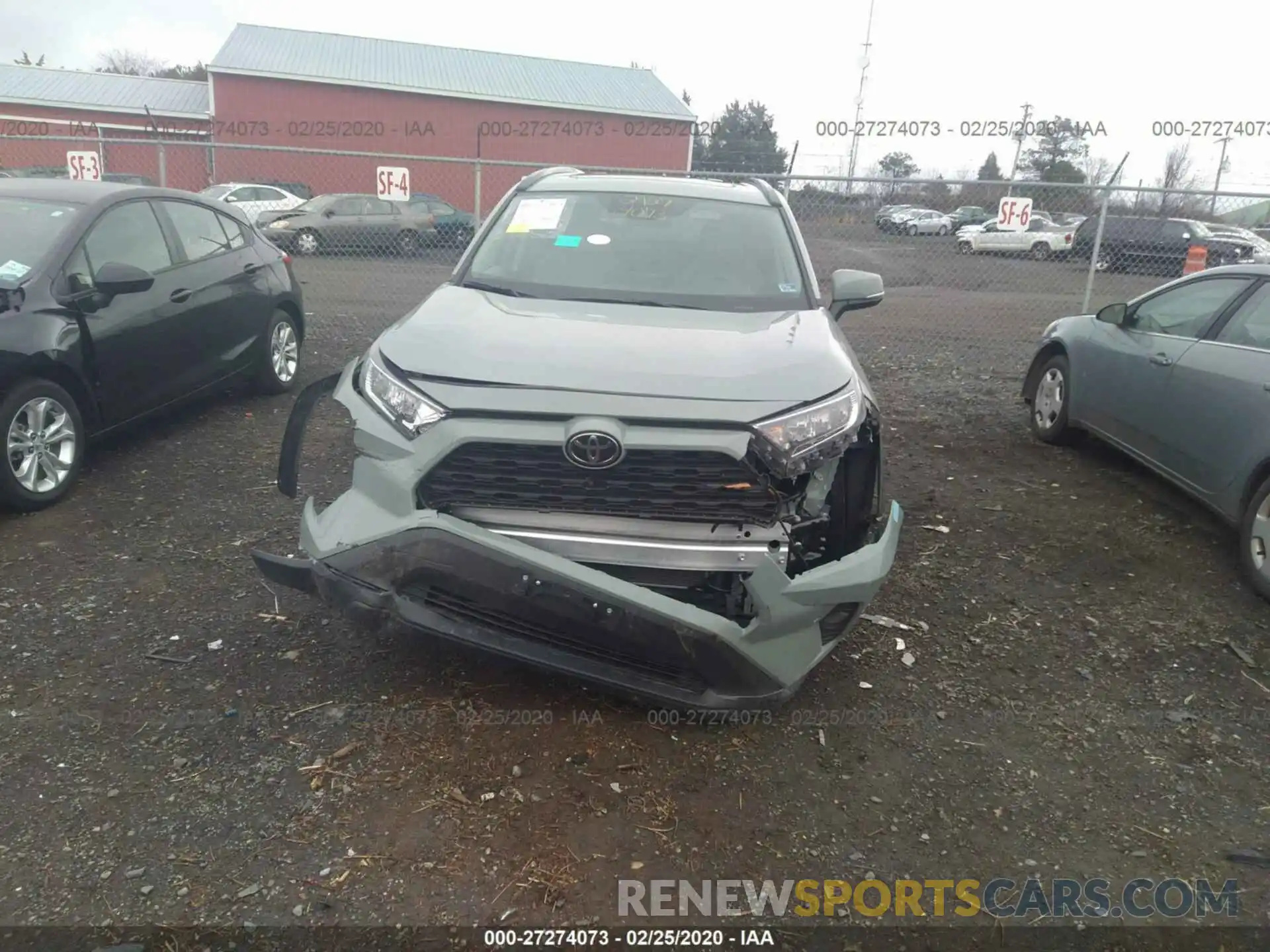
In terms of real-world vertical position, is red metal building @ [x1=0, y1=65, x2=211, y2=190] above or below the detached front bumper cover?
above

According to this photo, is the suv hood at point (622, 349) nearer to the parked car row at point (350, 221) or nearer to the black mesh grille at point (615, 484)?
Answer: the black mesh grille at point (615, 484)

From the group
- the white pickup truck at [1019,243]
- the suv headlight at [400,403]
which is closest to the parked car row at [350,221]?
the white pickup truck at [1019,243]

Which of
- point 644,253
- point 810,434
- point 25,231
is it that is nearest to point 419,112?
point 25,231

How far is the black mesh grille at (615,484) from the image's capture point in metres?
2.83

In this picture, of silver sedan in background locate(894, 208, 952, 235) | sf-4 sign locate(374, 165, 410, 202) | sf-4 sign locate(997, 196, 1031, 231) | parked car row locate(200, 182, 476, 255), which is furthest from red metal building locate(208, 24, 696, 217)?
sf-4 sign locate(997, 196, 1031, 231)

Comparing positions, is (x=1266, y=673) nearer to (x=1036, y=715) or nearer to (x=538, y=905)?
(x=1036, y=715)

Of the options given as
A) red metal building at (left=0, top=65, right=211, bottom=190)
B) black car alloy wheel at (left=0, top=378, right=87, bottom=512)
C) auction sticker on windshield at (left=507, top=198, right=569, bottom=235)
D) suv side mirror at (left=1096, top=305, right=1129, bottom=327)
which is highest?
red metal building at (left=0, top=65, right=211, bottom=190)

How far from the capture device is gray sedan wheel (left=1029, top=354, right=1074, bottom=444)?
660 cm

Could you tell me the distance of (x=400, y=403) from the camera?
3025 millimetres

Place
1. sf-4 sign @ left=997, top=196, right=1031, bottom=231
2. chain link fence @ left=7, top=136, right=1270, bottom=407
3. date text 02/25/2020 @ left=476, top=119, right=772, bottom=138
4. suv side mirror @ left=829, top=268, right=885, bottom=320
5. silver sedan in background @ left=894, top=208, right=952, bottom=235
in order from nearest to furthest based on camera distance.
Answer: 1. suv side mirror @ left=829, top=268, right=885, bottom=320
2. chain link fence @ left=7, top=136, right=1270, bottom=407
3. sf-4 sign @ left=997, top=196, right=1031, bottom=231
4. silver sedan in background @ left=894, top=208, right=952, bottom=235
5. date text 02/25/2020 @ left=476, top=119, right=772, bottom=138

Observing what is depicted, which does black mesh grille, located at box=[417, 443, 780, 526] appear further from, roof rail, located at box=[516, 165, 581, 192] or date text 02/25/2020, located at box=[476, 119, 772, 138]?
date text 02/25/2020, located at box=[476, 119, 772, 138]

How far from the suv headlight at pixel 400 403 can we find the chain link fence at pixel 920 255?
607cm

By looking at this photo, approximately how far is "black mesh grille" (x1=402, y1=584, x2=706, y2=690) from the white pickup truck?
11.5 m

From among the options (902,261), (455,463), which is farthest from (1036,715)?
(902,261)
